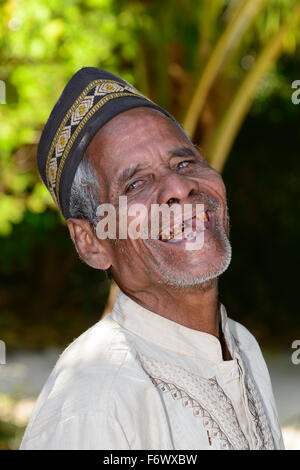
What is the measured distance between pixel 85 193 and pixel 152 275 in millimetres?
293

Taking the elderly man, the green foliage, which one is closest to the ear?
the elderly man

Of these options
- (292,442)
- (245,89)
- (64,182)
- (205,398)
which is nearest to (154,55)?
(245,89)

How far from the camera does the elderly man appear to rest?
1580mm

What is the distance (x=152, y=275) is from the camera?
1.80 metres

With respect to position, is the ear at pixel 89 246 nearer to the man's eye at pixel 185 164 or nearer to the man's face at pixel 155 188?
the man's face at pixel 155 188

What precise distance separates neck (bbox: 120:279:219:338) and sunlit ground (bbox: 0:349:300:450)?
13.8ft

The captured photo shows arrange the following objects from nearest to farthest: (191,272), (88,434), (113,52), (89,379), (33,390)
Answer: (88,434)
(89,379)
(191,272)
(113,52)
(33,390)

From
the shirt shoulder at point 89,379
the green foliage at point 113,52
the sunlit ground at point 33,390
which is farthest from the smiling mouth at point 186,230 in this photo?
the sunlit ground at point 33,390

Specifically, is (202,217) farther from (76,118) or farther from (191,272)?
(76,118)

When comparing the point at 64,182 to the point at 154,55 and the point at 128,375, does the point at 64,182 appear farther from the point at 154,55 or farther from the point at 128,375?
the point at 154,55

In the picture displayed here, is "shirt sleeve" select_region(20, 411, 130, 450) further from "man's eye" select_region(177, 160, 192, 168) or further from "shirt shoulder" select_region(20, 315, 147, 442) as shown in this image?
"man's eye" select_region(177, 160, 192, 168)

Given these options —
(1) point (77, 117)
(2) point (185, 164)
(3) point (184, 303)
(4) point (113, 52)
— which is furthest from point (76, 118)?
(4) point (113, 52)

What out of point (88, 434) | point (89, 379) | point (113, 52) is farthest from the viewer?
point (113, 52)

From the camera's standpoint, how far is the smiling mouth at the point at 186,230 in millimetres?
1765
